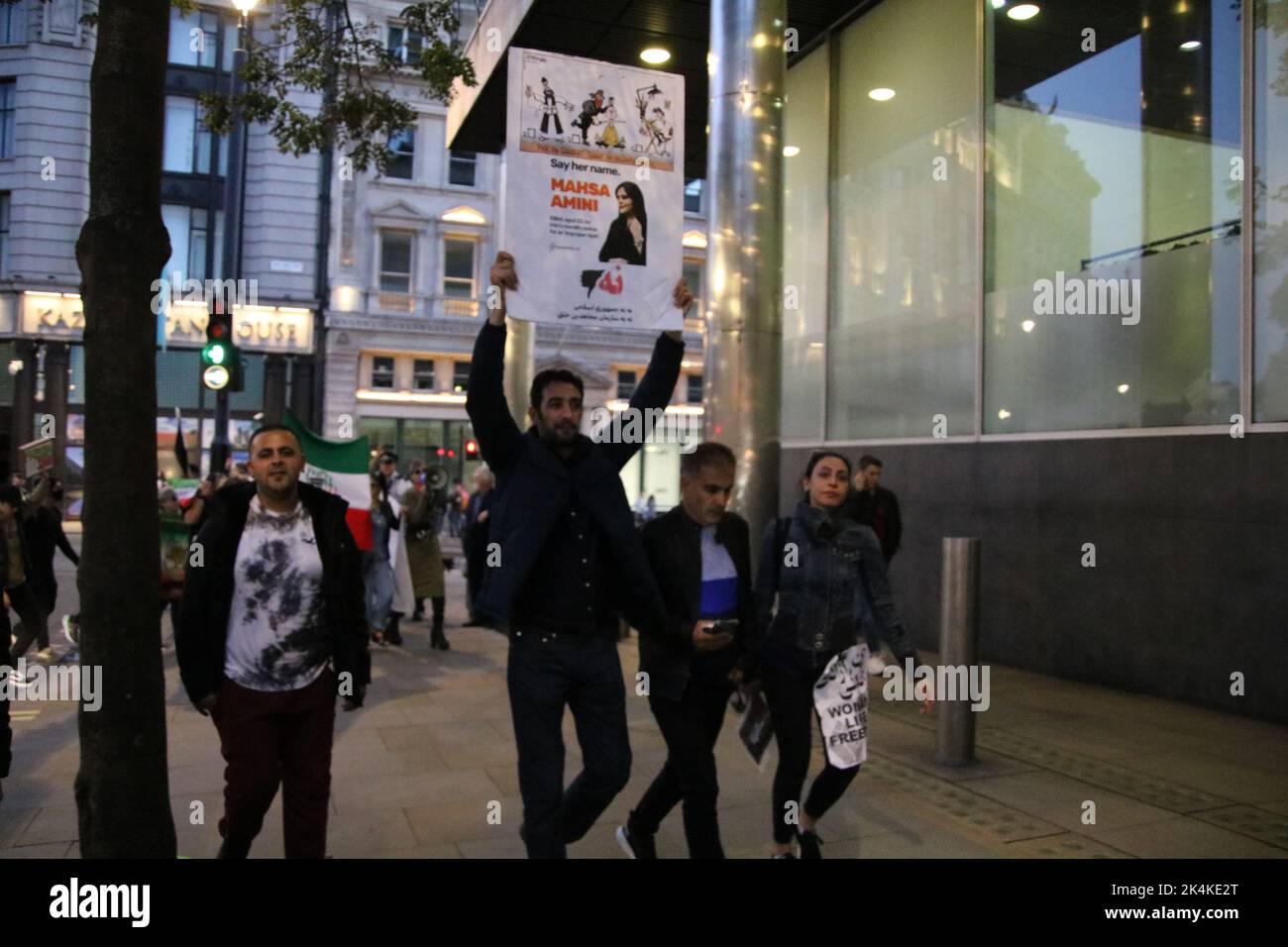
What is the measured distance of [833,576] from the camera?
179 inches

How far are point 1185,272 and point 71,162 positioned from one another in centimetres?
3152

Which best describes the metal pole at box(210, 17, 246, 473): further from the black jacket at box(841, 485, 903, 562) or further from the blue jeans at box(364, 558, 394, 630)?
the black jacket at box(841, 485, 903, 562)

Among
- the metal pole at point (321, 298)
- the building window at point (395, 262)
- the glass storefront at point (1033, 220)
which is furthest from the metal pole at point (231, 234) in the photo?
the building window at point (395, 262)

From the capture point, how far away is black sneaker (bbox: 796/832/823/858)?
4.57 m

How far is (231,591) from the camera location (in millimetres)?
3918

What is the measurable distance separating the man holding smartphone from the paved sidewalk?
2.36ft

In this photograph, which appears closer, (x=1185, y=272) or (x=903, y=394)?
(x=1185, y=272)

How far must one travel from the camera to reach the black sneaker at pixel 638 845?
4.49 meters

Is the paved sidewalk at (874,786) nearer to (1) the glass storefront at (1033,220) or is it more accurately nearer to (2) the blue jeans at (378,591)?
(2) the blue jeans at (378,591)

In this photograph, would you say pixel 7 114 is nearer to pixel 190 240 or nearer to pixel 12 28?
pixel 12 28

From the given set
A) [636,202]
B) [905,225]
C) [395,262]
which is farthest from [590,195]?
[395,262]

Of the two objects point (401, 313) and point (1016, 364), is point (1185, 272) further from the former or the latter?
point (401, 313)

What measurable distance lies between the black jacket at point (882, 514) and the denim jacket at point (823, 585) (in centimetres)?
405
